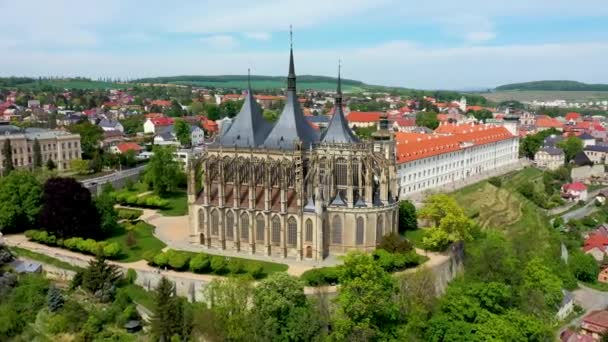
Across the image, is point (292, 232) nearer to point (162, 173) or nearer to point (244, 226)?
point (244, 226)

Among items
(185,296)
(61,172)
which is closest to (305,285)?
(185,296)

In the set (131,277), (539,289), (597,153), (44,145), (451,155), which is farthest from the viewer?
(597,153)

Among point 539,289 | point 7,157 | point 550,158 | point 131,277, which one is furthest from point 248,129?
point 550,158

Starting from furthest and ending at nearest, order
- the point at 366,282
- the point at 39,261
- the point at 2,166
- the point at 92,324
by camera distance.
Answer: the point at 2,166 → the point at 39,261 → the point at 92,324 → the point at 366,282

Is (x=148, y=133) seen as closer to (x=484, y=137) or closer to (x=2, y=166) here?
(x=2, y=166)

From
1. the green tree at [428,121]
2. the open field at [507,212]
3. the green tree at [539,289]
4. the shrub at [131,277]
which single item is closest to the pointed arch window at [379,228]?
the green tree at [539,289]

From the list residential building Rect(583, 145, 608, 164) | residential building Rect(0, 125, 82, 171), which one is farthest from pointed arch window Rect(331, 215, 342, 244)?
residential building Rect(583, 145, 608, 164)

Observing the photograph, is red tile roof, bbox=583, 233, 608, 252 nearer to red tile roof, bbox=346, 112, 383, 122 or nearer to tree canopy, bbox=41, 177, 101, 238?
tree canopy, bbox=41, 177, 101, 238
